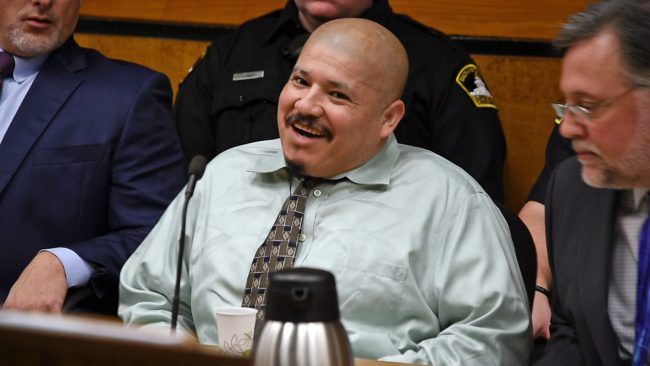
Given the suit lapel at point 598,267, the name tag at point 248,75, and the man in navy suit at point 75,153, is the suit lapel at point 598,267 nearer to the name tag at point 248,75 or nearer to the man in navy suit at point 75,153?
the man in navy suit at point 75,153

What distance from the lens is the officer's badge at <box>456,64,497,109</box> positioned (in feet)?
9.82

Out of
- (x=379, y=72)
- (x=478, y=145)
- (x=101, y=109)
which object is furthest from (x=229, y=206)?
(x=478, y=145)

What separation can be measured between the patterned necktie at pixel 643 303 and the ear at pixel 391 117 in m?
0.65

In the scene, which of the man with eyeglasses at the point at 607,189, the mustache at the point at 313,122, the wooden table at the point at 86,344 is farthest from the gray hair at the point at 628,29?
the wooden table at the point at 86,344

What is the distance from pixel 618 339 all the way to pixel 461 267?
335 millimetres

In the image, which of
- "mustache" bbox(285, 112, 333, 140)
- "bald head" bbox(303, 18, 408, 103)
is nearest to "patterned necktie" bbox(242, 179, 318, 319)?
"mustache" bbox(285, 112, 333, 140)

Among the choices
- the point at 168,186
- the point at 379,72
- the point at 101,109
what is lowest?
the point at 168,186

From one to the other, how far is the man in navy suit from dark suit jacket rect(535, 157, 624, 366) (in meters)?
1.09

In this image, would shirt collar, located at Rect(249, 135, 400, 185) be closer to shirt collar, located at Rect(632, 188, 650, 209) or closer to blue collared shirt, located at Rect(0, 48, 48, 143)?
shirt collar, located at Rect(632, 188, 650, 209)

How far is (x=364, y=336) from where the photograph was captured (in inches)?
82.6

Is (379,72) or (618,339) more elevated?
(379,72)

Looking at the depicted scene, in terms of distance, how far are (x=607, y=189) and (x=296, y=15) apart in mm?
1381

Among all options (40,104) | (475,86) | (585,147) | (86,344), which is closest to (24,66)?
(40,104)

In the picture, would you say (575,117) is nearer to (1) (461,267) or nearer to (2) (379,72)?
(1) (461,267)
